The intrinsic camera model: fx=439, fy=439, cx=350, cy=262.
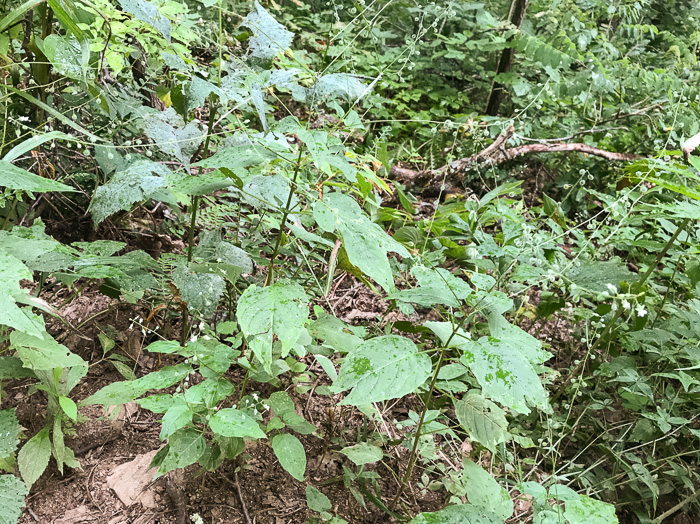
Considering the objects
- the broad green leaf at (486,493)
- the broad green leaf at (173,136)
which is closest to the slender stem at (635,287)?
the broad green leaf at (486,493)

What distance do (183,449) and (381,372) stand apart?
648 millimetres

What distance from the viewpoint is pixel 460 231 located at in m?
2.37

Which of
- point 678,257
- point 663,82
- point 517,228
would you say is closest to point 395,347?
point 517,228

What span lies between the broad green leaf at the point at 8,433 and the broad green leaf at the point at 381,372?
1.02 metres

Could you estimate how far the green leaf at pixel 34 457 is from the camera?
4.39 ft

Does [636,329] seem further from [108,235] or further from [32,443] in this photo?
[108,235]

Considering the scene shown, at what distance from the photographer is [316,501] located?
1427 mm

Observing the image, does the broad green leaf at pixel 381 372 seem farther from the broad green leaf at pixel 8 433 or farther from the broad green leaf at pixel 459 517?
the broad green leaf at pixel 8 433

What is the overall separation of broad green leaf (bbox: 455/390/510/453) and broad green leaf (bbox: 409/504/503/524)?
215 millimetres

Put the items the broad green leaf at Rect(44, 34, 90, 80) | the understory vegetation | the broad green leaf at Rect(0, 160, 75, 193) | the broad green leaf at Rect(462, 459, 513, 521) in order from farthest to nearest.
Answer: the broad green leaf at Rect(44, 34, 90, 80) → the broad green leaf at Rect(462, 459, 513, 521) → the understory vegetation → the broad green leaf at Rect(0, 160, 75, 193)

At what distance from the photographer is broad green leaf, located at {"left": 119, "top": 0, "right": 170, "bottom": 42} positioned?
1.22 meters

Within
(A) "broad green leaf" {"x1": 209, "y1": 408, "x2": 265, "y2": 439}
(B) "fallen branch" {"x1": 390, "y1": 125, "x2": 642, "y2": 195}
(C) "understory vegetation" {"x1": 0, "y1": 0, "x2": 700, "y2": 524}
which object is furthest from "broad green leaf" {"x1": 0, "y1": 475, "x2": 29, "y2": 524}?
(B) "fallen branch" {"x1": 390, "y1": 125, "x2": 642, "y2": 195}

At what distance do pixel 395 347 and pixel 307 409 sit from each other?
3.05ft

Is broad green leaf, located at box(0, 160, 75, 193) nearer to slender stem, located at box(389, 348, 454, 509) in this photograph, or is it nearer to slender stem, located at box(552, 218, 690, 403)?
slender stem, located at box(389, 348, 454, 509)
